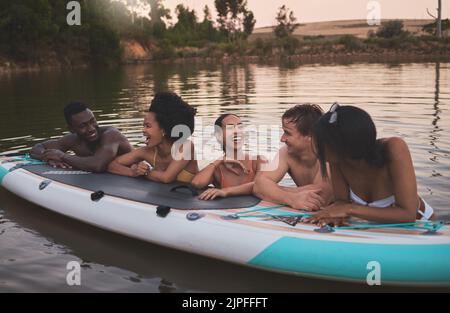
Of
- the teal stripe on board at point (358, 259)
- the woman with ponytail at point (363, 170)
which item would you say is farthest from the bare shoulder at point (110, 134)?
the woman with ponytail at point (363, 170)

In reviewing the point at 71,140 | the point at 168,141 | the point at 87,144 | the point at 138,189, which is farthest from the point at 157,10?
the point at 138,189

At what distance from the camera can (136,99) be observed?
1678cm

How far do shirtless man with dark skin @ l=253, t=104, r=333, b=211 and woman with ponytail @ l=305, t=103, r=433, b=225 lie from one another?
30 cm

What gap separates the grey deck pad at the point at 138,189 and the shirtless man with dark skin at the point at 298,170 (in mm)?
215

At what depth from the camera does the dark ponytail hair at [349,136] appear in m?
3.41

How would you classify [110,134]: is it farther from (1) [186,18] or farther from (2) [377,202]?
(1) [186,18]

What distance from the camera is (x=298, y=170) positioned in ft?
15.4

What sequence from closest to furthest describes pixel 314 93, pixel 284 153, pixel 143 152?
pixel 284 153 < pixel 143 152 < pixel 314 93

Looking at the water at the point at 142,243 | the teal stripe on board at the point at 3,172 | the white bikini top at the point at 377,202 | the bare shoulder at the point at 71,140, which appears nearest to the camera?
the white bikini top at the point at 377,202

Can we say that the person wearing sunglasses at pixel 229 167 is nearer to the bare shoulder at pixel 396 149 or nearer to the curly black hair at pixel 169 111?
the curly black hair at pixel 169 111

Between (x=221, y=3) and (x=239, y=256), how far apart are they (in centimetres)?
7180

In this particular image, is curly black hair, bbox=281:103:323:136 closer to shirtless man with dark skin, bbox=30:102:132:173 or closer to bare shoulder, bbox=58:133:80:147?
shirtless man with dark skin, bbox=30:102:132:173
